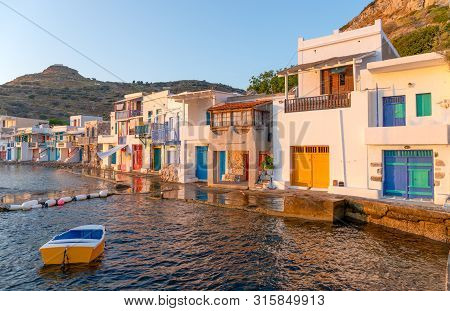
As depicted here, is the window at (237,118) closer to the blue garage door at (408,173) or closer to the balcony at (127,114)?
the blue garage door at (408,173)

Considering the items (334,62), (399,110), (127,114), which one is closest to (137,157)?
(127,114)

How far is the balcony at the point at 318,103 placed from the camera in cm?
1949

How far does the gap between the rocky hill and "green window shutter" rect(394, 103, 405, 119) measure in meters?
12.3

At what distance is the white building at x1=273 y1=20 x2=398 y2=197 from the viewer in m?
18.7

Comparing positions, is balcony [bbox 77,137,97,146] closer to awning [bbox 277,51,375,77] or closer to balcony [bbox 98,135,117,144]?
balcony [bbox 98,135,117,144]

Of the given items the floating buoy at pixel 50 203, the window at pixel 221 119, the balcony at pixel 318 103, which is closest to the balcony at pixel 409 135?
the balcony at pixel 318 103

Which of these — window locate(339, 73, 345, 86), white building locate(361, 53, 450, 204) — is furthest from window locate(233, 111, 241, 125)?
white building locate(361, 53, 450, 204)

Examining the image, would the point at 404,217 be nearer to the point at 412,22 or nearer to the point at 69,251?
the point at 69,251

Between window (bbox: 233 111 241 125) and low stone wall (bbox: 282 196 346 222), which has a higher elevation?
window (bbox: 233 111 241 125)

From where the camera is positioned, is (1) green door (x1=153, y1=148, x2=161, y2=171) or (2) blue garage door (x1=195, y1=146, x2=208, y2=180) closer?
(2) blue garage door (x1=195, y1=146, x2=208, y2=180)

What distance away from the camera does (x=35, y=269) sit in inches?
402
